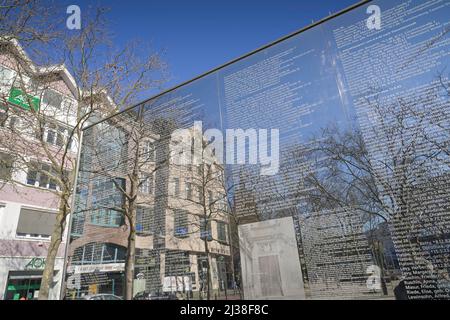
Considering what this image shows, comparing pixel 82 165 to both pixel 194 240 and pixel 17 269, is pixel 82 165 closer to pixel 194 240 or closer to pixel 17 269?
pixel 194 240

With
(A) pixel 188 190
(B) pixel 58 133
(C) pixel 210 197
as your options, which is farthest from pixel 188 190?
(B) pixel 58 133

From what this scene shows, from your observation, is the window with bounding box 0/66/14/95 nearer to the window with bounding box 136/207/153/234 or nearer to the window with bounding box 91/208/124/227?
the window with bounding box 91/208/124/227

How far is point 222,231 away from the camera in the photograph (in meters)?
3.45

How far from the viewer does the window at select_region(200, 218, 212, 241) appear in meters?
3.51

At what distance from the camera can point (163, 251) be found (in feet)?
12.3

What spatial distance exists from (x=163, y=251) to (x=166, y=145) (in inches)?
59.7

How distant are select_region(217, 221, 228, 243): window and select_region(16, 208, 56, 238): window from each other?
44.5 ft

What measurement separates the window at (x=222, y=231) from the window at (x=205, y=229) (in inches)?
4.4

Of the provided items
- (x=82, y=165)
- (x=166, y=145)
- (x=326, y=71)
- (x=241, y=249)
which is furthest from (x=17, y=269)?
(x=326, y=71)

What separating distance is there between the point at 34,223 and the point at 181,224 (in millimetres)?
13345

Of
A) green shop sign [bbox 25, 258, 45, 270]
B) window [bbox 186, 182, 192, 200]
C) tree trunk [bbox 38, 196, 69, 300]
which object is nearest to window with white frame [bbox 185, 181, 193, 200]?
window [bbox 186, 182, 192, 200]

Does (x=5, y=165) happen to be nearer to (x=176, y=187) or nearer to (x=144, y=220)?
(x=144, y=220)

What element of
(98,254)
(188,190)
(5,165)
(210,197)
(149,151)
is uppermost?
(5,165)

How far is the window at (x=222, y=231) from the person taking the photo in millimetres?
3402
